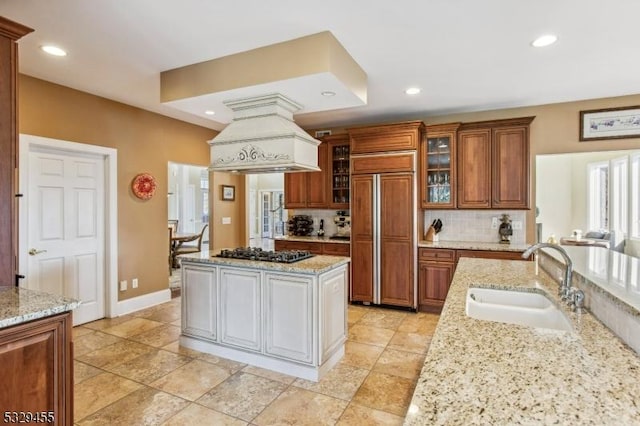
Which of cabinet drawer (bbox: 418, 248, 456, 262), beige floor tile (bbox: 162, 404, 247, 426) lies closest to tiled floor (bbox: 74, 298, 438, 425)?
beige floor tile (bbox: 162, 404, 247, 426)

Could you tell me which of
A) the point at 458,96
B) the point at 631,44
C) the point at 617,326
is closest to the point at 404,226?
the point at 458,96

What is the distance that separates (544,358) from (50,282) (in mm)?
4411

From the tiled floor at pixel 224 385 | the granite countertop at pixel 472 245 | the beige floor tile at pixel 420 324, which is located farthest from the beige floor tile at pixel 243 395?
the granite countertop at pixel 472 245

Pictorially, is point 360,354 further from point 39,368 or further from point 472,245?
point 39,368

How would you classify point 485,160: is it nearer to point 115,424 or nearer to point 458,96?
point 458,96

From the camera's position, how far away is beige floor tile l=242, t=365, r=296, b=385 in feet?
9.01

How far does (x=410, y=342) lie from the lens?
3477 mm

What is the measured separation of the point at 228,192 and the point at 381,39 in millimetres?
4037

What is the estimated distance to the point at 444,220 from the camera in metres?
4.88

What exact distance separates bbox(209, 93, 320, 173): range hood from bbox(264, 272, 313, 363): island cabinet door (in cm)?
100

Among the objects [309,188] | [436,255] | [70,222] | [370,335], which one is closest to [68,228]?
[70,222]

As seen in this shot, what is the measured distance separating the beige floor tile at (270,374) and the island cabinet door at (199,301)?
0.47 m

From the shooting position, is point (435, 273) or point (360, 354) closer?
point (360, 354)

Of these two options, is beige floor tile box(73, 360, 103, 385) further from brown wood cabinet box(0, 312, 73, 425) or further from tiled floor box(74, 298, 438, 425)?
brown wood cabinet box(0, 312, 73, 425)
